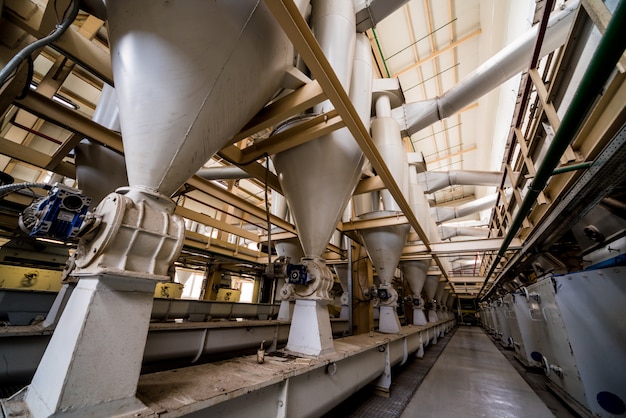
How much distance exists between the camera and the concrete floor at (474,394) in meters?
2.30

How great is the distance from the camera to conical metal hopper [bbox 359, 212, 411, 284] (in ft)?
11.8

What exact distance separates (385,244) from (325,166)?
6.59 ft

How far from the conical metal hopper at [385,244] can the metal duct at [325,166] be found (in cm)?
160

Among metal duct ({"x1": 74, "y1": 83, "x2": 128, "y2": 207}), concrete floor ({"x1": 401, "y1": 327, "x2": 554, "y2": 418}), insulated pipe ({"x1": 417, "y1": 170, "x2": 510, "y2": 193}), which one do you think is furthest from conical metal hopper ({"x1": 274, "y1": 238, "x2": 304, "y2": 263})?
insulated pipe ({"x1": 417, "y1": 170, "x2": 510, "y2": 193})

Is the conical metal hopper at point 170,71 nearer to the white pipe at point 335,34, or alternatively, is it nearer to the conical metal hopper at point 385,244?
the white pipe at point 335,34

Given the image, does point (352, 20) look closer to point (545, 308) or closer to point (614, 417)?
point (545, 308)

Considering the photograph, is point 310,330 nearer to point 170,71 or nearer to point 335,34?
point 170,71

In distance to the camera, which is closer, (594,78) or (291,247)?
(594,78)

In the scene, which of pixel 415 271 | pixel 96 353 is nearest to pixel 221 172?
pixel 96 353

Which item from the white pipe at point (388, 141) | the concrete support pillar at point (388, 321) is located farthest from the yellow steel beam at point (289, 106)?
the concrete support pillar at point (388, 321)

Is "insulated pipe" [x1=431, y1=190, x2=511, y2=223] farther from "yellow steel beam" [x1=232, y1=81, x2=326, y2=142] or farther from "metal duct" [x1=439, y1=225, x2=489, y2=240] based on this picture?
"yellow steel beam" [x1=232, y1=81, x2=326, y2=142]

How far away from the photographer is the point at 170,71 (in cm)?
102

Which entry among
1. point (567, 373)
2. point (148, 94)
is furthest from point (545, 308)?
point (148, 94)

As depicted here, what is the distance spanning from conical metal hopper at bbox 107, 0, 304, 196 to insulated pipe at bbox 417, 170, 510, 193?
542cm
